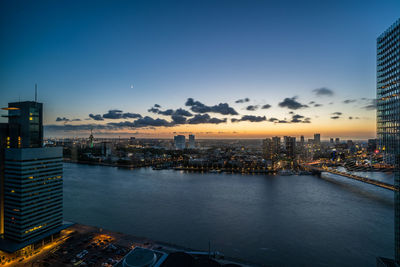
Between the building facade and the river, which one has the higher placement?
the building facade

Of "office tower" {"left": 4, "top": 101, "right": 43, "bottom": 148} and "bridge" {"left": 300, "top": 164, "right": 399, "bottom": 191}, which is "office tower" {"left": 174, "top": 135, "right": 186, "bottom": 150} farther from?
"office tower" {"left": 4, "top": 101, "right": 43, "bottom": 148}

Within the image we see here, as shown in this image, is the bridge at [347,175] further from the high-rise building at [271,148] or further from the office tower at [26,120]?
the office tower at [26,120]

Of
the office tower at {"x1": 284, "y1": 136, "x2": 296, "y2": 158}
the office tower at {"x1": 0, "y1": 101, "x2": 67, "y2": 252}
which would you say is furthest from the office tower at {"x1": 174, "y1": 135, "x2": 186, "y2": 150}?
the office tower at {"x1": 0, "y1": 101, "x2": 67, "y2": 252}

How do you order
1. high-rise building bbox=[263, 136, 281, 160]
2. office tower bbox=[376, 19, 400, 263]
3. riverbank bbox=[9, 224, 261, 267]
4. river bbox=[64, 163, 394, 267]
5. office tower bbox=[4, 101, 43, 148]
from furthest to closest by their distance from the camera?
high-rise building bbox=[263, 136, 281, 160] → office tower bbox=[4, 101, 43, 148] → river bbox=[64, 163, 394, 267] → riverbank bbox=[9, 224, 261, 267] → office tower bbox=[376, 19, 400, 263]

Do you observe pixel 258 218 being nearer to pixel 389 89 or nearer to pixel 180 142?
pixel 389 89

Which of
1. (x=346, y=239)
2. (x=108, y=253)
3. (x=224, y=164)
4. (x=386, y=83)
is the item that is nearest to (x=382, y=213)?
(x=346, y=239)

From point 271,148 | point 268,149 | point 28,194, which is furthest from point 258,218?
point 268,149

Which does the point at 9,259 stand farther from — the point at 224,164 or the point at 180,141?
the point at 180,141

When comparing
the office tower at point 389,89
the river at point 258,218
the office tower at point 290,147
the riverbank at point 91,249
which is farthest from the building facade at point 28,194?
the office tower at point 290,147
